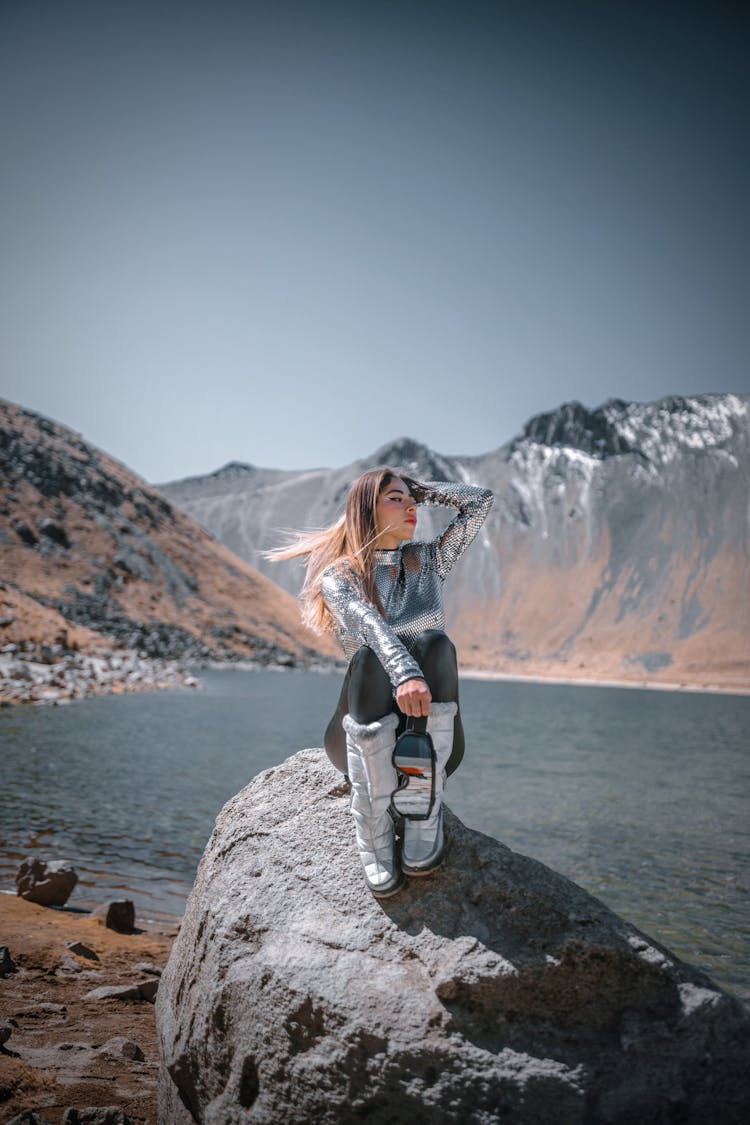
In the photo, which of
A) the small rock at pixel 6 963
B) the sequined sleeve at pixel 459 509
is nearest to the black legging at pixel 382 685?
the sequined sleeve at pixel 459 509

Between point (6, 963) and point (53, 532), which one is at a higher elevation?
point (53, 532)

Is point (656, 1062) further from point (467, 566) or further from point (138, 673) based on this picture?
point (467, 566)

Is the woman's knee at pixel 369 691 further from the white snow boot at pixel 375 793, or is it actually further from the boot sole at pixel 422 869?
the boot sole at pixel 422 869

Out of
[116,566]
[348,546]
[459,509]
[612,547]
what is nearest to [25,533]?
[116,566]

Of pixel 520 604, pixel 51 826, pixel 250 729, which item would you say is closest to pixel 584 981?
pixel 51 826

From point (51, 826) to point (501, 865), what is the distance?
1227 centimetres

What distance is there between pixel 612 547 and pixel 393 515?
516 feet

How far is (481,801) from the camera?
63.6 ft

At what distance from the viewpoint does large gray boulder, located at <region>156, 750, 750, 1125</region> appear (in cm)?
307

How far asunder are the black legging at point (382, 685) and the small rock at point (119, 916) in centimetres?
607

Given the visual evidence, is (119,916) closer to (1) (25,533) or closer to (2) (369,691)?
(2) (369,691)

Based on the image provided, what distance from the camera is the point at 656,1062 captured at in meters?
3.08

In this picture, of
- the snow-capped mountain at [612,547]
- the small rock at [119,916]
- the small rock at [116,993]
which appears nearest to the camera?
the small rock at [116,993]

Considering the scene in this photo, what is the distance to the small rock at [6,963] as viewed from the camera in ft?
21.3
